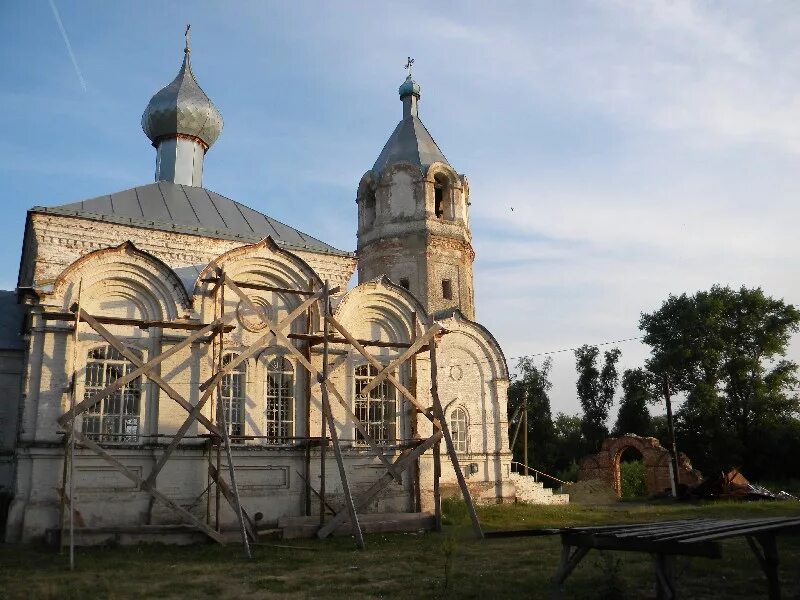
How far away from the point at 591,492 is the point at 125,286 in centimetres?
1754

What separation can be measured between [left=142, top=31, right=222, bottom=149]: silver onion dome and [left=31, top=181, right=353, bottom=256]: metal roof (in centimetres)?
223

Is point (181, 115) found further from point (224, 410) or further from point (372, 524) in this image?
point (372, 524)

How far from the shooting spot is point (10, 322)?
16.0 m

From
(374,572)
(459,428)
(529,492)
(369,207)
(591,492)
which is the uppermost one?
(369,207)

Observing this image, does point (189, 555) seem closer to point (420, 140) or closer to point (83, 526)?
point (83, 526)

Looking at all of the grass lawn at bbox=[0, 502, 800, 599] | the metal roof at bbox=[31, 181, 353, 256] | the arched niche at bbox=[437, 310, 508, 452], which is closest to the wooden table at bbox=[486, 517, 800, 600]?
the grass lawn at bbox=[0, 502, 800, 599]

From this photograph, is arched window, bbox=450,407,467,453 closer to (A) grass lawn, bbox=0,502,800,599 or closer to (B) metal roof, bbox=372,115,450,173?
(A) grass lawn, bbox=0,502,800,599

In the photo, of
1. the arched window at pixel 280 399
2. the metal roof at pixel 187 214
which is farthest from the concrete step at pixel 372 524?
the metal roof at pixel 187 214

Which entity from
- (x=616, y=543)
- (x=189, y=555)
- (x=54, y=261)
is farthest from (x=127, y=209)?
(x=616, y=543)

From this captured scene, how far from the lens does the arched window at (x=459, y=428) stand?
19.9 meters

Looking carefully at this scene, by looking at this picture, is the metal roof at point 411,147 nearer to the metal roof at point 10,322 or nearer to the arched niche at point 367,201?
the arched niche at point 367,201

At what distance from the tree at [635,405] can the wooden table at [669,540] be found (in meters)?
28.5

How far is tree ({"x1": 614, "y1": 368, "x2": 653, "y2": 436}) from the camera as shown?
114 feet

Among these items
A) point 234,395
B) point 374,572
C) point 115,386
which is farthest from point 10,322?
point 374,572
